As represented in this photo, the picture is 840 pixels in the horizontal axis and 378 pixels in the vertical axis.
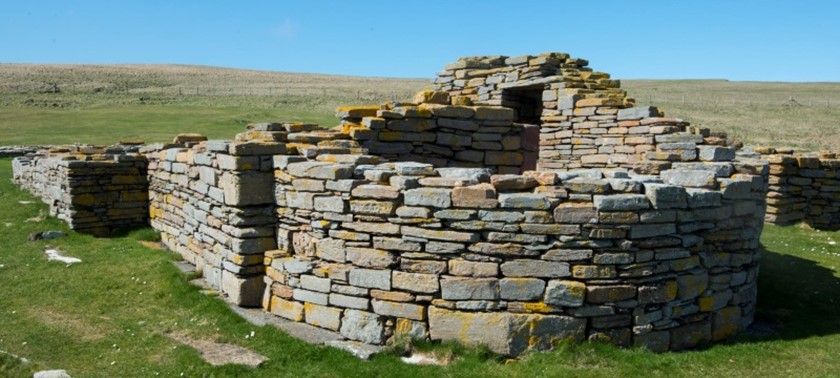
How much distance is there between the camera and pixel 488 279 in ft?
21.8

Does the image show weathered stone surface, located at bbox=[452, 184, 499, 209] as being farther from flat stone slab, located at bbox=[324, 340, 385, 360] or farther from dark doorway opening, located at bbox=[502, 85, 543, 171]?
dark doorway opening, located at bbox=[502, 85, 543, 171]

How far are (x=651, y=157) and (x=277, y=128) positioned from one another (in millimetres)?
6423

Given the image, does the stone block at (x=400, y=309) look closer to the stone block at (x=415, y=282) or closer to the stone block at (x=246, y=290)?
the stone block at (x=415, y=282)

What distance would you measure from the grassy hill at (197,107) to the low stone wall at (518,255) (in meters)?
27.7

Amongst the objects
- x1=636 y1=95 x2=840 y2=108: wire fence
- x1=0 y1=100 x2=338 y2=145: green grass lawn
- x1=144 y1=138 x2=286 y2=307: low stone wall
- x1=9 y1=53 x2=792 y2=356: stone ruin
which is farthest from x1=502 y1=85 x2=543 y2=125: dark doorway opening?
x1=636 y1=95 x2=840 y2=108: wire fence

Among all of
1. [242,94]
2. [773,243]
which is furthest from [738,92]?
[773,243]

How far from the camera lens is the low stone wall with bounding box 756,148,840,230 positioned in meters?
15.7

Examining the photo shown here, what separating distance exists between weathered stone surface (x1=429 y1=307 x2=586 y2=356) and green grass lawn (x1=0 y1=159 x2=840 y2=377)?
0.14 metres

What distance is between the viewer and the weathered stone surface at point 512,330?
21.7 ft

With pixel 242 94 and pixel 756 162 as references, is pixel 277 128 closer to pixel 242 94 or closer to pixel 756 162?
pixel 756 162

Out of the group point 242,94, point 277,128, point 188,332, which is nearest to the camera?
point 188,332

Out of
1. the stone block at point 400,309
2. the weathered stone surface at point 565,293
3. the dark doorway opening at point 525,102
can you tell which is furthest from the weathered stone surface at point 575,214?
the dark doorway opening at point 525,102

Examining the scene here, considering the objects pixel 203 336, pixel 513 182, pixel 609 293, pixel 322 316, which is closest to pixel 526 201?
pixel 513 182

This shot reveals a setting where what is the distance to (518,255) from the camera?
659 centimetres
